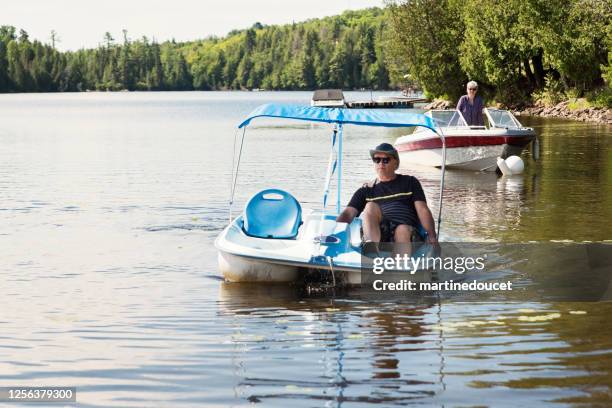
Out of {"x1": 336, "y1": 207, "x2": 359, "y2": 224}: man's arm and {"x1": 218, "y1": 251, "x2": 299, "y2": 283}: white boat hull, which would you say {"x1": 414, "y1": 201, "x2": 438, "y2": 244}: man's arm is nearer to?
{"x1": 336, "y1": 207, "x2": 359, "y2": 224}: man's arm

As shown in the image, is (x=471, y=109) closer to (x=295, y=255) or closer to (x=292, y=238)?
(x=292, y=238)

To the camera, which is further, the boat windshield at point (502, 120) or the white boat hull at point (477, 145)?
the boat windshield at point (502, 120)

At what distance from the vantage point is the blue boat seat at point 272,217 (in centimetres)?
1266

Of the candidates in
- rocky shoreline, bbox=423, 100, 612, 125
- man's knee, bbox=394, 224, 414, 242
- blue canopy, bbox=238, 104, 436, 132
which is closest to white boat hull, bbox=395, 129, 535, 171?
blue canopy, bbox=238, 104, 436, 132

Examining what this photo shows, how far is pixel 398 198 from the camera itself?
12102 millimetres

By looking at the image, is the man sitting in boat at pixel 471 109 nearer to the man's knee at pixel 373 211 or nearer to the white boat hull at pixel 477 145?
the white boat hull at pixel 477 145

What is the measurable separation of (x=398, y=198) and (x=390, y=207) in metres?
0.14

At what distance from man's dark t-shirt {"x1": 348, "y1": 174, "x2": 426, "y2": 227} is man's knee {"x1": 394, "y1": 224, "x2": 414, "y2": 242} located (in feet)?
0.39

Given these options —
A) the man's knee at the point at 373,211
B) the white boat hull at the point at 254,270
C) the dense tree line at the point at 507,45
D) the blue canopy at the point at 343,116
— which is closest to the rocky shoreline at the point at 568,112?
the dense tree line at the point at 507,45

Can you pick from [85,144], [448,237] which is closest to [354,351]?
[448,237]

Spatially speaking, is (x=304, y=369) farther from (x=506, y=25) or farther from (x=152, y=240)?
(x=506, y=25)

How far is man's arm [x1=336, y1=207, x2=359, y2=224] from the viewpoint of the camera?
12.1 m

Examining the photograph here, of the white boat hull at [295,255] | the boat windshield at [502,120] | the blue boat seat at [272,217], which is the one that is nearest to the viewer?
the white boat hull at [295,255]

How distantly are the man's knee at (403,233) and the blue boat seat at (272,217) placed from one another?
4.46 feet
